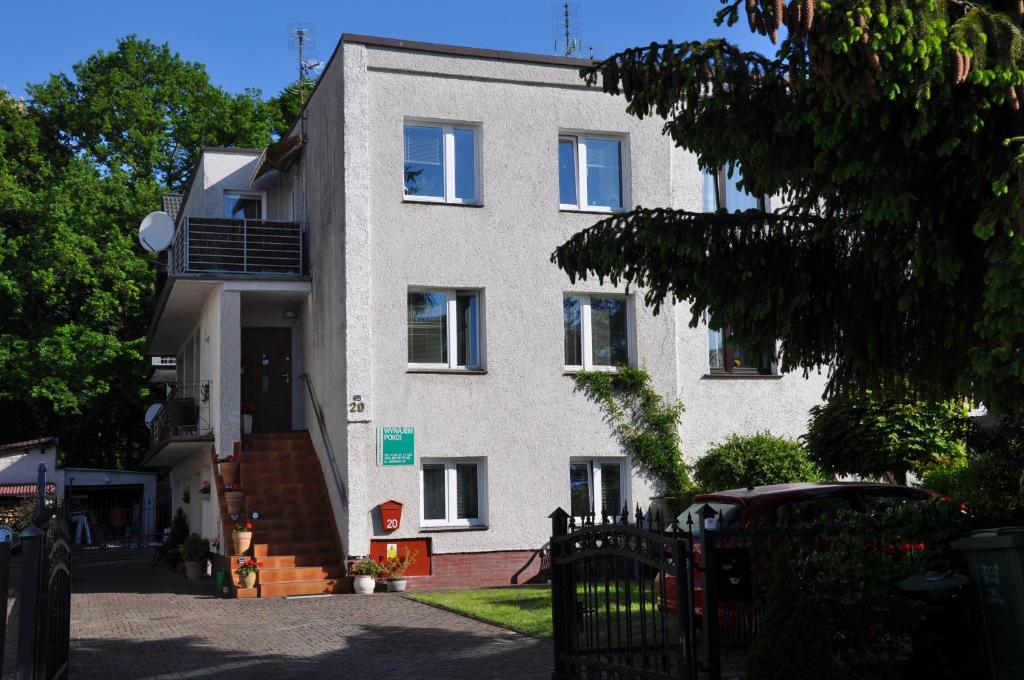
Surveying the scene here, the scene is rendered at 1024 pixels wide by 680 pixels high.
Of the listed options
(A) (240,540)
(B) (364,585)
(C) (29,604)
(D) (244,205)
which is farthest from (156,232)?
(C) (29,604)

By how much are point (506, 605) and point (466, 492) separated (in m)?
4.63

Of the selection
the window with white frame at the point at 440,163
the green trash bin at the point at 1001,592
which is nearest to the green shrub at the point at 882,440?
the window with white frame at the point at 440,163

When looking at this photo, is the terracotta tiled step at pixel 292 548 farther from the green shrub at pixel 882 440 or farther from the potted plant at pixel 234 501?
the green shrub at pixel 882 440

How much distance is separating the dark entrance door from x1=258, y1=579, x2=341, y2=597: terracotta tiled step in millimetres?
6085

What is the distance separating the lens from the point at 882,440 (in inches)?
668

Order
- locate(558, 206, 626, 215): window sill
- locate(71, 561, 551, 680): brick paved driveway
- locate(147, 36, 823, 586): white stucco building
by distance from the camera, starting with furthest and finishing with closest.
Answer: locate(558, 206, 626, 215): window sill, locate(147, 36, 823, 586): white stucco building, locate(71, 561, 551, 680): brick paved driveway

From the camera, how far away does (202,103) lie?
44.2 meters

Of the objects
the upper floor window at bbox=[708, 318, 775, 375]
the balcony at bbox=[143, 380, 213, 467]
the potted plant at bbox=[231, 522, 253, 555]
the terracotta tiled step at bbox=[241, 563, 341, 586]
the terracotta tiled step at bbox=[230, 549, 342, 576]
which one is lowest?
the terracotta tiled step at bbox=[241, 563, 341, 586]

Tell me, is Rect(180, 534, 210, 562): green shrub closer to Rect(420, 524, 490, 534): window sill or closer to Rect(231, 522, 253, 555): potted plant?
Rect(231, 522, 253, 555): potted plant

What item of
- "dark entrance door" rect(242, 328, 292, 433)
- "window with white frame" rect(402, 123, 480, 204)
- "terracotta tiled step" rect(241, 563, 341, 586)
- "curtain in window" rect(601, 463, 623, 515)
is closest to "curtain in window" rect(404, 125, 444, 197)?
"window with white frame" rect(402, 123, 480, 204)

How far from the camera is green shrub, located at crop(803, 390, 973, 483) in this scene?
17.0 metres

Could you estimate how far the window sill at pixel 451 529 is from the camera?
19328 millimetres

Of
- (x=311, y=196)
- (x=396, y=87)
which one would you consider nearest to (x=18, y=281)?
(x=311, y=196)

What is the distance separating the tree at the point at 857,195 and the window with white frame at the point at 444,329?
1046 centimetres
